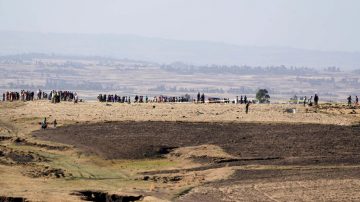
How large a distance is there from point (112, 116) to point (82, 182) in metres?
28.9

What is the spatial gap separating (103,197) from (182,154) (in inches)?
600

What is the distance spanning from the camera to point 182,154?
54.5 m

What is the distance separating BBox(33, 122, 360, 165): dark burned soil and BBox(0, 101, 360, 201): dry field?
0.23 feet

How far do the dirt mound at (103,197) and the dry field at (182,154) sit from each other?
0.05 m

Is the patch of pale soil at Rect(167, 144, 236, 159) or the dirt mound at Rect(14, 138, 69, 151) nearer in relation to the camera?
the patch of pale soil at Rect(167, 144, 236, 159)

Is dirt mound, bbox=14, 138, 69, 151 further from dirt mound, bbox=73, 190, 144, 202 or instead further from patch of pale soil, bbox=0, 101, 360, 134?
dirt mound, bbox=73, 190, 144, 202

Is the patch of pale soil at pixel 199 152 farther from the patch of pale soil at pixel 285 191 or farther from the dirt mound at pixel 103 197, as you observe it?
the dirt mound at pixel 103 197

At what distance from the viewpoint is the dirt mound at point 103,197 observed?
39.2 m

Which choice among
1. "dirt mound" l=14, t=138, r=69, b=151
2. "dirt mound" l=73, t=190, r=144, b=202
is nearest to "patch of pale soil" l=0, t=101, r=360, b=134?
"dirt mound" l=14, t=138, r=69, b=151

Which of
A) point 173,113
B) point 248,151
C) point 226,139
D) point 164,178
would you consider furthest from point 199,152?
point 173,113

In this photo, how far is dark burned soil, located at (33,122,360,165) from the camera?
176 feet

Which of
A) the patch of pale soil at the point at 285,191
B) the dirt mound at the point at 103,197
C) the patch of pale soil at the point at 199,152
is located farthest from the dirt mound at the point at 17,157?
the patch of pale soil at the point at 285,191

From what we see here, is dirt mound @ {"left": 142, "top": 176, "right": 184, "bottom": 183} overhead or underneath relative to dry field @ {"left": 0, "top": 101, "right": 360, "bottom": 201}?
underneath

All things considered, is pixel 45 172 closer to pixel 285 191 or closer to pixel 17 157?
pixel 17 157
